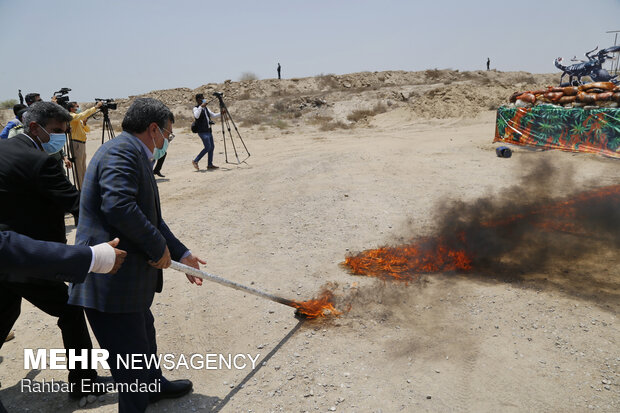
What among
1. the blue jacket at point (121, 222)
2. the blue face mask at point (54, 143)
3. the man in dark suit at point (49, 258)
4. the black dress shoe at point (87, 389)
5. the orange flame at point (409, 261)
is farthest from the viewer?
the orange flame at point (409, 261)

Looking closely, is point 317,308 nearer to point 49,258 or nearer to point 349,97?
point 49,258

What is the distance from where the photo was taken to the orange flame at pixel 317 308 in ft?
12.4

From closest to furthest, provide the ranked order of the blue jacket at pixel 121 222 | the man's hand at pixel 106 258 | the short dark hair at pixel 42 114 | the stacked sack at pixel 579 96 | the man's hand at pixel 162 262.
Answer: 1. the man's hand at pixel 106 258
2. the blue jacket at pixel 121 222
3. the man's hand at pixel 162 262
4. the short dark hair at pixel 42 114
5. the stacked sack at pixel 579 96

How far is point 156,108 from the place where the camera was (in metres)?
2.43

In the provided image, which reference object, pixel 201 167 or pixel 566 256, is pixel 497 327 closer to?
pixel 566 256

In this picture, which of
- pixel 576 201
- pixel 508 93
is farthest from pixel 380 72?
pixel 576 201

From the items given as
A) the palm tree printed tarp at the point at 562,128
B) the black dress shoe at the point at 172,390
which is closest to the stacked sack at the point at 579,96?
the palm tree printed tarp at the point at 562,128

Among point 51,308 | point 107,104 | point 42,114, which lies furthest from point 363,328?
point 107,104

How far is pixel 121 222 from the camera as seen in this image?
6.84 feet

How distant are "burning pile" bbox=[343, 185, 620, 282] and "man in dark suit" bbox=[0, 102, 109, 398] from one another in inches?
112

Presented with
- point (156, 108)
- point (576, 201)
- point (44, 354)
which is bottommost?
point (44, 354)

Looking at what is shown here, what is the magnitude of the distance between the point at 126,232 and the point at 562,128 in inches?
498

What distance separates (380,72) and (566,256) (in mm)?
34406

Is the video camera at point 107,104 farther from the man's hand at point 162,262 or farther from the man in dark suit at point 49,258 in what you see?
the man in dark suit at point 49,258
